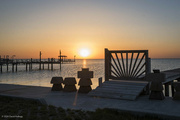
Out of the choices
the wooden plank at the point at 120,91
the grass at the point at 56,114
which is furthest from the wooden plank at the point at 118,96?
the grass at the point at 56,114

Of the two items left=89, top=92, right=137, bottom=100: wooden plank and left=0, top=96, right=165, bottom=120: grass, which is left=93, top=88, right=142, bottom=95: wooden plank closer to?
left=89, top=92, right=137, bottom=100: wooden plank

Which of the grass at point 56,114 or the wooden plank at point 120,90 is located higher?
the wooden plank at point 120,90

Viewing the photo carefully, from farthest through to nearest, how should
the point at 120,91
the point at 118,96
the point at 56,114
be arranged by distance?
the point at 120,91 < the point at 118,96 < the point at 56,114

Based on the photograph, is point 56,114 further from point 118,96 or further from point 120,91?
point 120,91

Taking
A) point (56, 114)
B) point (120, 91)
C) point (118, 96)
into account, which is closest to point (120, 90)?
point (120, 91)

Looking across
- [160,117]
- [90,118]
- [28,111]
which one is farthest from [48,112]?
[160,117]

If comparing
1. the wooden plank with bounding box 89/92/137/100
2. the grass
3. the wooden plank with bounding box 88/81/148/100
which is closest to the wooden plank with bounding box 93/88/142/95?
the wooden plank with bounding box 88/81/148/100

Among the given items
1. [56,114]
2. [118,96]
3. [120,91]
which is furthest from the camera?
[120,91]

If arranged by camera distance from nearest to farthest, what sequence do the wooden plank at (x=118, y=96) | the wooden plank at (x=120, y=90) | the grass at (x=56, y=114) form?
1. the grass at (x=56, y=114)
2. the wooden plank at (x=118, y=96)
3. the wooden plank at (x=120, y=90)

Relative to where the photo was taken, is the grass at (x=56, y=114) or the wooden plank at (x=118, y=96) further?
the wooden plank at (x=118, y=96)

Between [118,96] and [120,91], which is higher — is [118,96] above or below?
below

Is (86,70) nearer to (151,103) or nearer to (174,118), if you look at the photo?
(151,103)

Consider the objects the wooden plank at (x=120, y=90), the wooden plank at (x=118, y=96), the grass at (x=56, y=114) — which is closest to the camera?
the grass at (x=56, y=114)

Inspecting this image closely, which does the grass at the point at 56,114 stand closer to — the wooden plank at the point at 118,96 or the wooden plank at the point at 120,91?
the wooden plank at the point at 118,96
